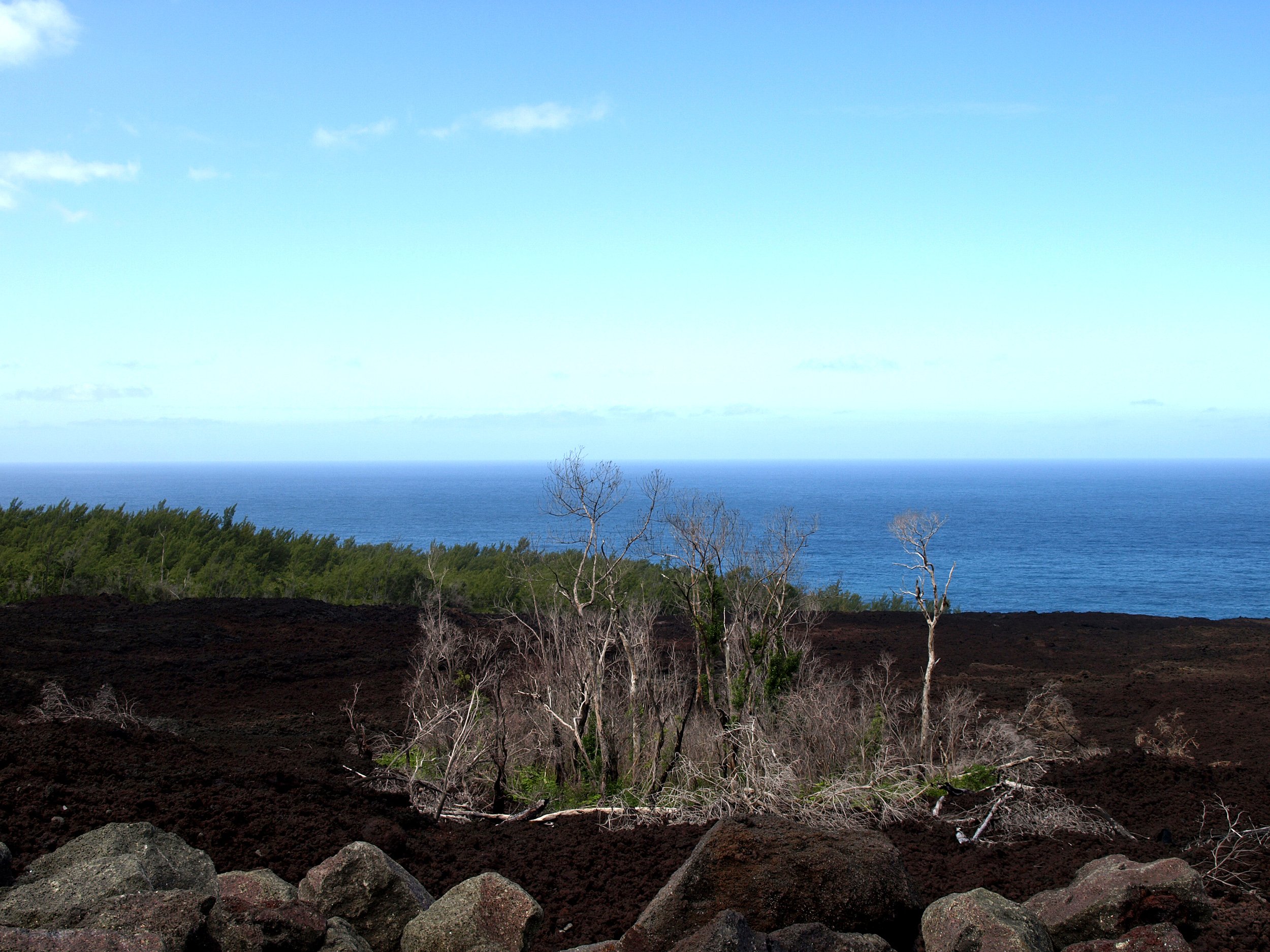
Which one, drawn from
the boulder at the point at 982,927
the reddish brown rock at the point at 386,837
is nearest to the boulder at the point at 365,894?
the reddish brown rock at the point at 386,837

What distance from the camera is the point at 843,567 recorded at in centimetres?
5709

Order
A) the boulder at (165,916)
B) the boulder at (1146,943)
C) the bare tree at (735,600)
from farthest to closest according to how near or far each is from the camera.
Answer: the bare tree at (735,600) → the boulder at (1146,943) → the boulder at (165,916)

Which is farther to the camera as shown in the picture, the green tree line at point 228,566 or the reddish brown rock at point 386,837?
the green tree line at point 228,566

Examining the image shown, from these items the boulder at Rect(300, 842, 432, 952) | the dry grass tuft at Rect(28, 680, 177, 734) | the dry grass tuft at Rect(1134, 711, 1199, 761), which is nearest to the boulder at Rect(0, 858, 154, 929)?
the boulder at Rect(300, 842, 432, 952)

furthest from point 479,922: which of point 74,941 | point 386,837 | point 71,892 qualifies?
point 386,837

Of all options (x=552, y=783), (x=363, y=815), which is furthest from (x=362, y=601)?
(x=363, y=815)

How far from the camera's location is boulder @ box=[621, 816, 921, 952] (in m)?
5.66

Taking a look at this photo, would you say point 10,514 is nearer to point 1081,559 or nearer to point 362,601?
point 362,601

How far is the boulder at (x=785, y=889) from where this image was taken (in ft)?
18.6

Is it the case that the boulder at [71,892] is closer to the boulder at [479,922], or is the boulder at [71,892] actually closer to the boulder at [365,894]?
the boulder at [365,894]

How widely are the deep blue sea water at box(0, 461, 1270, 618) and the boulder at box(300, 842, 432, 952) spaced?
4952 millimetres

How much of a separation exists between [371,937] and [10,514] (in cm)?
3404

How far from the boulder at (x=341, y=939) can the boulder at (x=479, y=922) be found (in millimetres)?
373

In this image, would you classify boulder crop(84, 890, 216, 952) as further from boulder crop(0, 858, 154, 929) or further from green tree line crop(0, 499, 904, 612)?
green tree line crop(0, 499, 904, 612)
